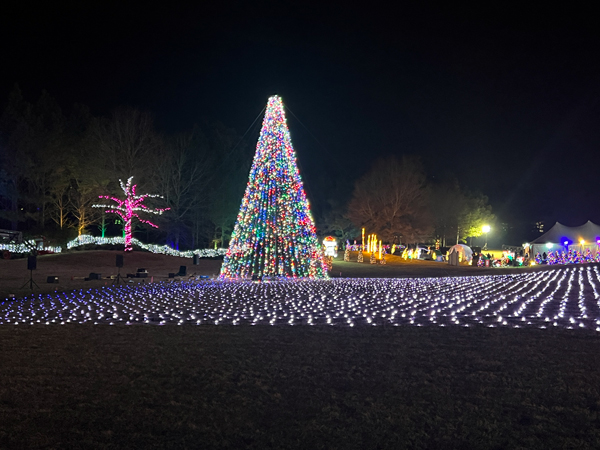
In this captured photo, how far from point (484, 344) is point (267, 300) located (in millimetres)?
6231

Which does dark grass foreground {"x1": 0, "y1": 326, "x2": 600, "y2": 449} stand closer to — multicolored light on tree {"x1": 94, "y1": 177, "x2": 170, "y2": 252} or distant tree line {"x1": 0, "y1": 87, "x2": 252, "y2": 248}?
multicolored light on tree {"x1": 94, "y1": 177, "x2": 170, "y2": 252}

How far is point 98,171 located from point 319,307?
1112 inches

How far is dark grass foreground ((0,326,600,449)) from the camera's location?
355 centimetres

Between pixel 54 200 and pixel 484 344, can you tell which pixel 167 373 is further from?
pixel 54 200

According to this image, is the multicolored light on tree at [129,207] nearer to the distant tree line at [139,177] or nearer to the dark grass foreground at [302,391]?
the distant tree line at [139,177]

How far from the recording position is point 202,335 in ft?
23.7

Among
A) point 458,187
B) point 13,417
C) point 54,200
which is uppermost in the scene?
point 458,187

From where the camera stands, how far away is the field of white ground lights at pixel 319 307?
8.52 meters

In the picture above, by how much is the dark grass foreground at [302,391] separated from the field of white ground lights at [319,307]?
1536 mm

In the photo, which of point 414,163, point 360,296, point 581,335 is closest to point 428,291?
point 360,296

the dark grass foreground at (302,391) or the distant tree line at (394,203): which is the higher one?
the distant tree line at (394,203)

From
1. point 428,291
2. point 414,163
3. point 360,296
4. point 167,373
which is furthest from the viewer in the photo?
point 414,163

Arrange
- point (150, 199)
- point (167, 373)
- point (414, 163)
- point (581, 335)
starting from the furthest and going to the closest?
1. point (414, 163)
2. point (150, 199)
3. point (581, 335)
4. point (167, 373)

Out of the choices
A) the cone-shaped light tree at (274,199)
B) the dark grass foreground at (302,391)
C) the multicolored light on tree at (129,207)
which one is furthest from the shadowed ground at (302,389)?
the multicolored light on tree at (129,207)
